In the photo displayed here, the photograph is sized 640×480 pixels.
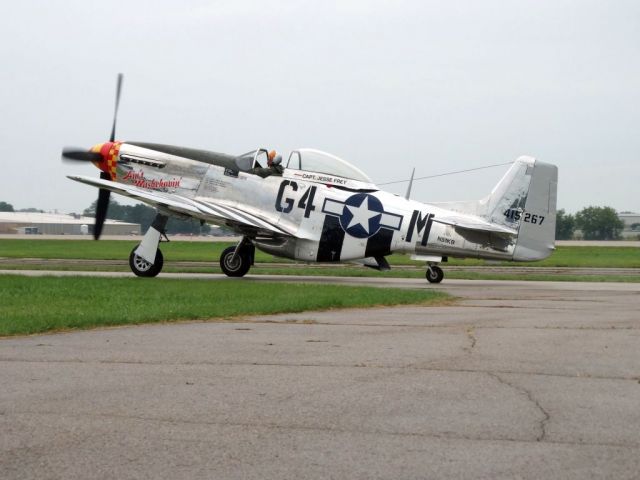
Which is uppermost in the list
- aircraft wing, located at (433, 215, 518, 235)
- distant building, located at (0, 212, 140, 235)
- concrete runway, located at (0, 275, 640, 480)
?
aircraft wing, located at (433, 215, 518, 235)

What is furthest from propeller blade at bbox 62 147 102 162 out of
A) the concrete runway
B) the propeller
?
the concrete runway

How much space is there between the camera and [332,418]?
249 inches

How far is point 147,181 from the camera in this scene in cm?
2544

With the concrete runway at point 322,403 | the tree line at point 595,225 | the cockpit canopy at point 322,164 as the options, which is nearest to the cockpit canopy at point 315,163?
the cockpit canopy at point 322,164

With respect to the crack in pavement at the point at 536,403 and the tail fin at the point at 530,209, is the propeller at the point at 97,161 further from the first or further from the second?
the crack in pavement at the point at 536,403

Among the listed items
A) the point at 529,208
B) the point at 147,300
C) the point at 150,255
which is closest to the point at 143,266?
the point at 150,255

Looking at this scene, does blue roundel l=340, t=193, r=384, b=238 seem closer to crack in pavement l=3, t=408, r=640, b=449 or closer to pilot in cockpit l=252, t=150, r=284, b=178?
pilot in cockpit l=252, t=150, r=284, b=178

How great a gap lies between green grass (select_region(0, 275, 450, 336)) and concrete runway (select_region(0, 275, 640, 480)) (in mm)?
1143

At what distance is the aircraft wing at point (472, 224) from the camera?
74.7ft

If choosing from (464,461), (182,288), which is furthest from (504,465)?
(182,288)

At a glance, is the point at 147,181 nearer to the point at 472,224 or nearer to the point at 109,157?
the point at 109,157

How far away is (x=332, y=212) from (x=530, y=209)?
17.2ft

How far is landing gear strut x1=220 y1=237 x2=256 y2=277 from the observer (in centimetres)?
2525

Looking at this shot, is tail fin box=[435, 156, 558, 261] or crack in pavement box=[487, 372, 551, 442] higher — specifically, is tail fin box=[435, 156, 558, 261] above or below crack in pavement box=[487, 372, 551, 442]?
above
